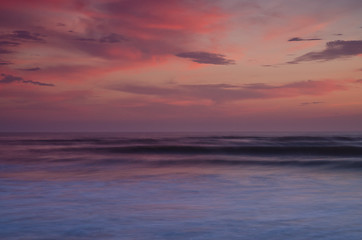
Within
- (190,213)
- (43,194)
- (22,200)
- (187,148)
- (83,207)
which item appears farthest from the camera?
(187,148)

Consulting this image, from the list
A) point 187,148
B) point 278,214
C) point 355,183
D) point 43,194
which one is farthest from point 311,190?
point 187,148

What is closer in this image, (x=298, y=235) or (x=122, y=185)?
(x=298, y=235)

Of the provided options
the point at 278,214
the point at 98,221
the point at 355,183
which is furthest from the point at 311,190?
the point at 98,221

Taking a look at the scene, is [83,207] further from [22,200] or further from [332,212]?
[332,212]

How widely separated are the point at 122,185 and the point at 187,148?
614 inches

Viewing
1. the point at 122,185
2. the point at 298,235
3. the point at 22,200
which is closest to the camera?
the point at 298,235

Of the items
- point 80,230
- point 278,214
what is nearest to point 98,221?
point 80,230

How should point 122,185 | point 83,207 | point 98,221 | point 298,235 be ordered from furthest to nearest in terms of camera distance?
point 122,185
point 83,207
point 98,221
point 298,235

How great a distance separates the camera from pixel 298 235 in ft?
14.7

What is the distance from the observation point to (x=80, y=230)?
472 cm

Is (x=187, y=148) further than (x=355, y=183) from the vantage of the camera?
Yes

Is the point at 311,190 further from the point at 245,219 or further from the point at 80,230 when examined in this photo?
the point at 80,230

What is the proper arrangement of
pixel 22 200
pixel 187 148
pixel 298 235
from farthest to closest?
pixel 187 148 → pixel 22 200 → pixel 298 235

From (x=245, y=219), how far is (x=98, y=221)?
2.29 metres
